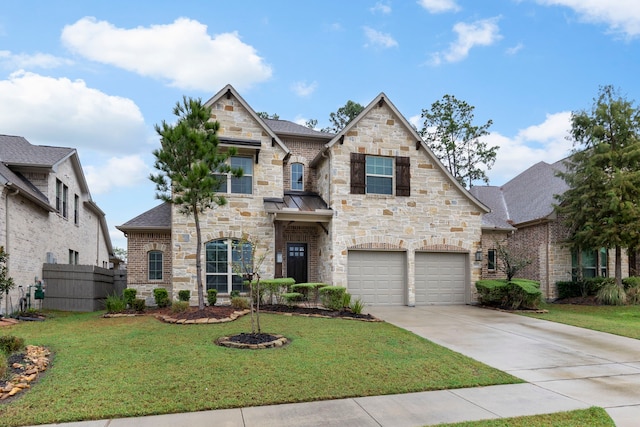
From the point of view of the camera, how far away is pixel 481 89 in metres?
14.9

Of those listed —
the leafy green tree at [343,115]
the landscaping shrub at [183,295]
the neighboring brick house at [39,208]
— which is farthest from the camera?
the leafy green tree at [343,115]

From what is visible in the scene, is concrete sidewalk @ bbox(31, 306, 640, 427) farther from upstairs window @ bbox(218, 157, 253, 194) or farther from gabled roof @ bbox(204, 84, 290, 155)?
gabled roof @ bbox(204, 84, 290, 155)

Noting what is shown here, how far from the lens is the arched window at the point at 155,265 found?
16.3 metres

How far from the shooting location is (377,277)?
52.0 ft

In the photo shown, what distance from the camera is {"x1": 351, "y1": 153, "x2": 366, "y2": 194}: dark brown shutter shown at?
51.5 feet

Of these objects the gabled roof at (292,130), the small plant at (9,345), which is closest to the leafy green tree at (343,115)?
the gabled roof at (292,130)

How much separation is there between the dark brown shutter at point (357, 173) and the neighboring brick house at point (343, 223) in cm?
4

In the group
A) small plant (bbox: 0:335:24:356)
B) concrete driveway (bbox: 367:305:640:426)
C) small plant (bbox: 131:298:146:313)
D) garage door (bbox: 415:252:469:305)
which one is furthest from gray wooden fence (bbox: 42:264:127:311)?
garage door (bbox: 415:252:469:305)

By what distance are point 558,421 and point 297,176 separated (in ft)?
47.8

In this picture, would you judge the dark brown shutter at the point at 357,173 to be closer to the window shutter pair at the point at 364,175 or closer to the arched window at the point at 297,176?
the window shutter pair at the point at 364,175

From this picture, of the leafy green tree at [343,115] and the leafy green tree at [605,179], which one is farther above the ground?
the leafy green tree at [343,115]

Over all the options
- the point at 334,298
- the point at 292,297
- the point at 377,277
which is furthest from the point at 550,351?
the point at 377,277

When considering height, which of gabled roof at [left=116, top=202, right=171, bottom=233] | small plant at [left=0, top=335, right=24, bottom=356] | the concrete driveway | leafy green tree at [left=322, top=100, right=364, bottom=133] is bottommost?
the concrete driveway

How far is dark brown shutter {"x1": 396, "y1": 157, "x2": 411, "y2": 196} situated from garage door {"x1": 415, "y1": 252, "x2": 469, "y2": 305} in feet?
8.40
